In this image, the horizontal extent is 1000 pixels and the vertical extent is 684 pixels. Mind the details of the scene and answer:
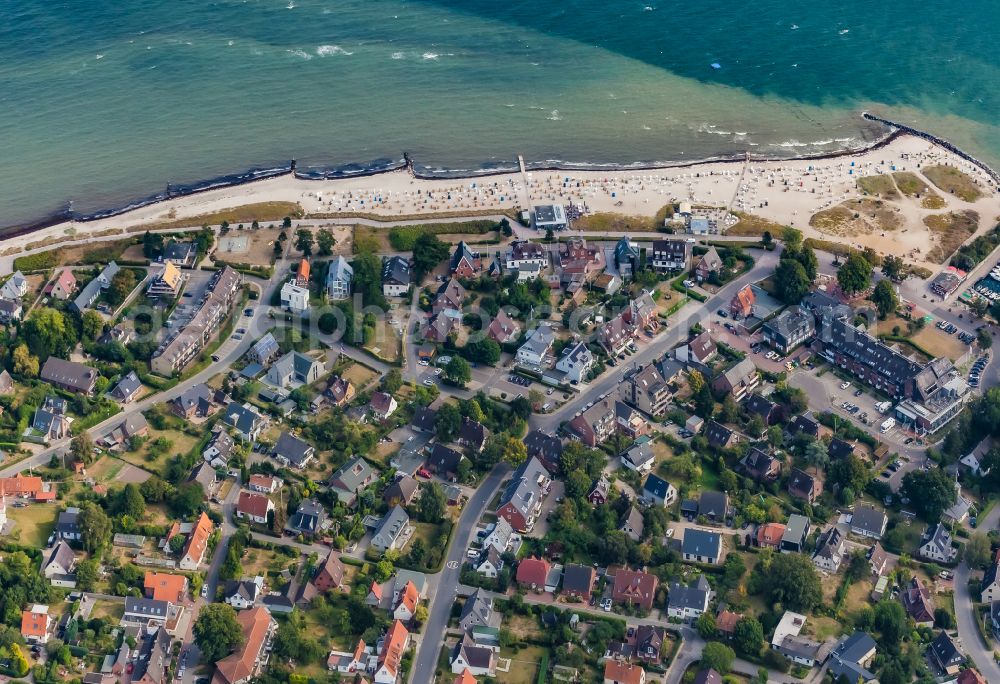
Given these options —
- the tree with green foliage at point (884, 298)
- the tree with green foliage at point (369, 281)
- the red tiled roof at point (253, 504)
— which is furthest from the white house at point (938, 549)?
the tree with green foliage at point (369, 281)

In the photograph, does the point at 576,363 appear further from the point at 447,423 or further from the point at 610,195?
the point at 610,195

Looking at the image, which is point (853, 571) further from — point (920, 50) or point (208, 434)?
point (920, 50)

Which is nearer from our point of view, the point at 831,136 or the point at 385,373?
the point at 385,373

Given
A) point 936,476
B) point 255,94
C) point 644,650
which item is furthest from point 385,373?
point 255,94

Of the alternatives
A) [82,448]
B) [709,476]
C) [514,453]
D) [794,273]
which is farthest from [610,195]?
[82,448]

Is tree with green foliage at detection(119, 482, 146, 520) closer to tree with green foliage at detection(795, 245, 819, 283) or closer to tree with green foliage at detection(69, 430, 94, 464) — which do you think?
tree with green foliage at detection(69, 430, 94, 464)

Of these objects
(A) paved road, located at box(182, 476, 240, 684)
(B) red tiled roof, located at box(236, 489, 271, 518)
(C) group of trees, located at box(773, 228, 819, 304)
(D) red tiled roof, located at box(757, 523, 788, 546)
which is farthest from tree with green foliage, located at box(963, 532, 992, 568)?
(A) paved road, located at box(182, 476, 240, 684)

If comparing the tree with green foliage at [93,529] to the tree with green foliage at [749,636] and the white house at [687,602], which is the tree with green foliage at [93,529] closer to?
the white house at [687,602]
